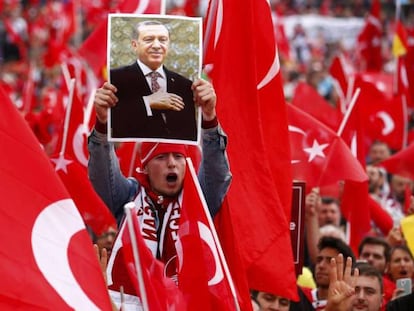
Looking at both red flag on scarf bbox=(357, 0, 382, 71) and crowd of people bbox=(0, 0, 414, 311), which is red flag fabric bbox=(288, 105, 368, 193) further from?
red flag on scarf bbox=(357, 0, 382, 71)

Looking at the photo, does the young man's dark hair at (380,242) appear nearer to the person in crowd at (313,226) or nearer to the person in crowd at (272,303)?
the person in crowd at (313,226)

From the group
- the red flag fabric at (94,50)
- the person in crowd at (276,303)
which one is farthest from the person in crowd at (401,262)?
the red flag fabric at (94,50)

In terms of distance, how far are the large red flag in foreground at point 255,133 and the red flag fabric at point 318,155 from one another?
1883mm

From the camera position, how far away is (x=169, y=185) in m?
6.11

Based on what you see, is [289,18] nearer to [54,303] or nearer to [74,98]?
[74,98]

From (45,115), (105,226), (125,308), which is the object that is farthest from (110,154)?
(45,115)

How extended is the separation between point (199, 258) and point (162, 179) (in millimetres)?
604

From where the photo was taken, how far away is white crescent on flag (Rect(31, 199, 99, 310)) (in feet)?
15.8

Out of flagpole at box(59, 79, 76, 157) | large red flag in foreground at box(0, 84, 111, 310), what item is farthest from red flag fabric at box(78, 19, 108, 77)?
large red flag in foreground at box(0, 84, 111, 310)

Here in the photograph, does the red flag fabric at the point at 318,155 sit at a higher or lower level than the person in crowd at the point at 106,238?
higher

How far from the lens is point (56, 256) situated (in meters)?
4.83

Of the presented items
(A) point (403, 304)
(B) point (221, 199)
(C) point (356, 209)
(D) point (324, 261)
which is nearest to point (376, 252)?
(C) point (356, 209)

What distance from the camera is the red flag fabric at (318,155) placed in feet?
29.6

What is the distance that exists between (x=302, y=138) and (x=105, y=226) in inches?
53.8
